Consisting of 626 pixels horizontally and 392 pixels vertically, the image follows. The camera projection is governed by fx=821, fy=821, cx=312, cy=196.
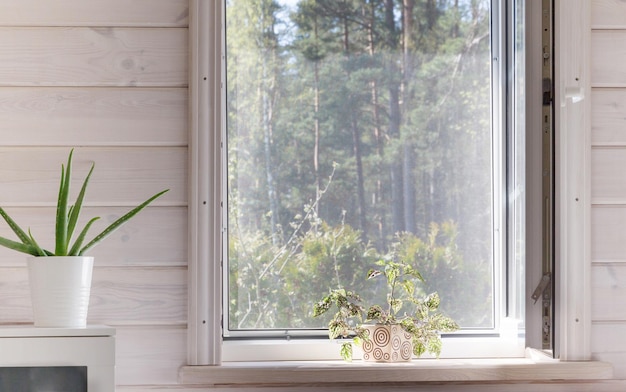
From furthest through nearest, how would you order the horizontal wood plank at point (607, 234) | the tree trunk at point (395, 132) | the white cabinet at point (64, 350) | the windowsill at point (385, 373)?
the tree trunk at point (395, 132) → the horizontal wood plank at point (607, 234) → the windowsill at point (385, 373) → the white cabinet at point (64, 350)

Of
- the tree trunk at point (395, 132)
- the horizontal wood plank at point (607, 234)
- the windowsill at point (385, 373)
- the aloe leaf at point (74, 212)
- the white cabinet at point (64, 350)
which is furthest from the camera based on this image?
the tree trunk at point (395, 132)

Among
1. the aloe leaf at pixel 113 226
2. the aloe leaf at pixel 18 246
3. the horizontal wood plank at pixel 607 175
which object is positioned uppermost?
the horizontal wood plank at pixel 607 175

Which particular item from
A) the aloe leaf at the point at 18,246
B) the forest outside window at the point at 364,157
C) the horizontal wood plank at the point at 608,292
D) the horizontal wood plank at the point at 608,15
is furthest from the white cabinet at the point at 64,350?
the horizontal wood plank at the point at 608,15

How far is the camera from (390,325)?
1.85 metres

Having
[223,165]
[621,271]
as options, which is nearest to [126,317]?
[223,165]

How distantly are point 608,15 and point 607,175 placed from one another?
37 cm

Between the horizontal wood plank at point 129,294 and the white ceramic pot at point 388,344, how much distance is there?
43 centimetres

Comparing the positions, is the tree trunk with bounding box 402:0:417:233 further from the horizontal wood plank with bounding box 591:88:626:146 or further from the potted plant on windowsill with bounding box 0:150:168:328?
the potted plant on windowsill with bounding box 0:150:168:328

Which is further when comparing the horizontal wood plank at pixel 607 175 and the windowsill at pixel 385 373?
the horizontal wood plank at pixel 607 175

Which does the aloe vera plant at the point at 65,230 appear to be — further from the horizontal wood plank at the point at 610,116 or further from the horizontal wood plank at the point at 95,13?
the horizontal wood plank at the point at 610,116

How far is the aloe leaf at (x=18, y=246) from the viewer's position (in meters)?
1.60

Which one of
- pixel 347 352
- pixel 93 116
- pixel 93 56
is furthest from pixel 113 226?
pixel 347 352

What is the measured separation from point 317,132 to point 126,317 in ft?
2.06

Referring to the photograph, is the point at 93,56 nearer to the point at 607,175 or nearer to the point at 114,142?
the point at 114,142
